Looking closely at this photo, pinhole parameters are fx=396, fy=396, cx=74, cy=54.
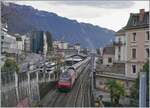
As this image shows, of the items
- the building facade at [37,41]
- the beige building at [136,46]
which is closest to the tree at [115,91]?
the beige building at [136,46]

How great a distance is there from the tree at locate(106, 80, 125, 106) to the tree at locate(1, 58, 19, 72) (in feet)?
3.36

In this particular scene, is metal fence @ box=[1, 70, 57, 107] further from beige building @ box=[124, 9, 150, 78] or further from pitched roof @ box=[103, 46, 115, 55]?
beige building @ box=[124, 9, 150, 78]

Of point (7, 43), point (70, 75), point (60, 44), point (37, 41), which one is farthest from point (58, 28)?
point (70, 75)

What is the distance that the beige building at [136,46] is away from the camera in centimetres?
352

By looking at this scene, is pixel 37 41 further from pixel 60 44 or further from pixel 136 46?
pixel 136 46

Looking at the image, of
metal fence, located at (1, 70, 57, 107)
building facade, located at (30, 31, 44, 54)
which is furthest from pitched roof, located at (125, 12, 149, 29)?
metal fence, located at (1, 70, 57, 107)

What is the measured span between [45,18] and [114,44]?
0.70m

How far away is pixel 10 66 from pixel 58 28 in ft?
1.96

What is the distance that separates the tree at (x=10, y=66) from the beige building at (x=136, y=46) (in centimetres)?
107

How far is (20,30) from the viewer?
3.92 metres

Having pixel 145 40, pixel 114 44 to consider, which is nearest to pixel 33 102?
pixel 114 44

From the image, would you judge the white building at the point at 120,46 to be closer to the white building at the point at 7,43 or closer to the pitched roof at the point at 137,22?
the pitched roof at the point at 137,22

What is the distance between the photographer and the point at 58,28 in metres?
3.85

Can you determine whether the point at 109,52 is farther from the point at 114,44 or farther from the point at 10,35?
the point at 10,35
